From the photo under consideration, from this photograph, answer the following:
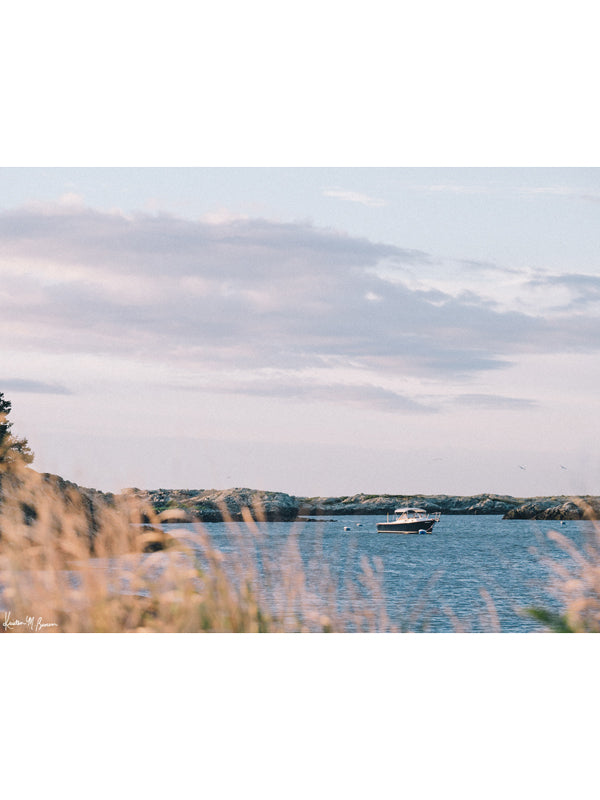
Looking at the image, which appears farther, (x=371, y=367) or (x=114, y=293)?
(x=371, y=367)

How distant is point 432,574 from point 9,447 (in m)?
17.9

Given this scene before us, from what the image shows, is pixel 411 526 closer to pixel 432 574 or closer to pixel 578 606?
pixel 432 574

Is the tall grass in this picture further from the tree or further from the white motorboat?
the white motorboat

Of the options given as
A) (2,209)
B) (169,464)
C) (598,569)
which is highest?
(2,209)

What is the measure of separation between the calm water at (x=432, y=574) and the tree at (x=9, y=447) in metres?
1.30

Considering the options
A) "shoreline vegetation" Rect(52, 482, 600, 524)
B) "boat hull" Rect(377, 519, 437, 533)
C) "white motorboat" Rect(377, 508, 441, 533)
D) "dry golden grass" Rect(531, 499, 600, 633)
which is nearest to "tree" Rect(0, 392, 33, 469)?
"shoreline vegetation" Rect(52, 482, 600, 524)

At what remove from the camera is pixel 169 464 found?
4.48 meters

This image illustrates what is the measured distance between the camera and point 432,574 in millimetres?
26297

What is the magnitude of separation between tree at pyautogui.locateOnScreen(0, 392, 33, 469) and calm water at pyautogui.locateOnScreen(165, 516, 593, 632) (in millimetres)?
1302
